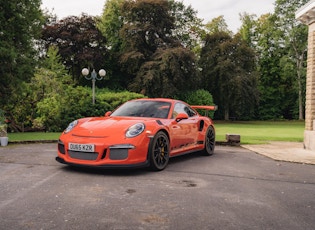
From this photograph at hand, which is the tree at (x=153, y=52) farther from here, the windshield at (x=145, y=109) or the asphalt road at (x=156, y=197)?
the asphalt road at (x=156, y=197)

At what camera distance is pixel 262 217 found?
363 centimetres

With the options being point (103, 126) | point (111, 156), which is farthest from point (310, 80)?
point (111, 156)

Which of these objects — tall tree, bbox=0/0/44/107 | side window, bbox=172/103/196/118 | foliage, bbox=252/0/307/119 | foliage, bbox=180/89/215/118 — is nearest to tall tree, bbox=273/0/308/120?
foliage, bbox=252/0/307/119

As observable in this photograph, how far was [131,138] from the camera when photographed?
572 cm

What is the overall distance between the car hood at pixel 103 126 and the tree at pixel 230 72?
30.1 metres

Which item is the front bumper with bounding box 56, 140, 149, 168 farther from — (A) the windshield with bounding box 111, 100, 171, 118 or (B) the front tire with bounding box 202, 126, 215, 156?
(B) the front tire with bounding box 202, 126, 215, 156

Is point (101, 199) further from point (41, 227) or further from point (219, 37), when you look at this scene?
point (219, 37)

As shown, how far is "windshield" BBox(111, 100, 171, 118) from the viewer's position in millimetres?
6918

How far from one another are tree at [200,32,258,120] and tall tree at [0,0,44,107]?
23808 mm

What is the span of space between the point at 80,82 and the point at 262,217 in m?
34.9

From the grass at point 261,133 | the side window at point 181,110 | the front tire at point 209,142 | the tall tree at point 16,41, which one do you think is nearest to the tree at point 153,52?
the grass at point 261,133

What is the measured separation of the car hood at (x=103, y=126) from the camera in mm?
5828

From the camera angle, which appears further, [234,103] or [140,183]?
[234,103]

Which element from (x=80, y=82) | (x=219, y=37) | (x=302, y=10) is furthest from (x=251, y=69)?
(x=302, y=10)
